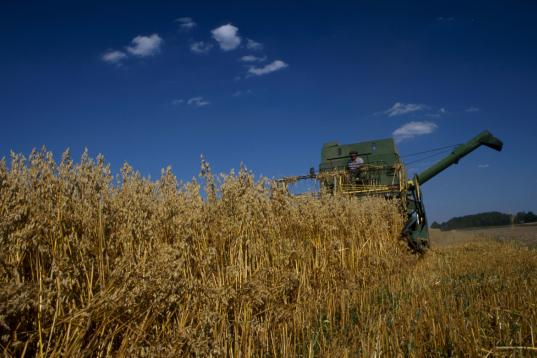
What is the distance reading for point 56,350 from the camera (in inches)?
86.4

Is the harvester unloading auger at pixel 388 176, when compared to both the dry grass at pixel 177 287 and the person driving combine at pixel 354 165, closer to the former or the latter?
the person driving combine at pixel 354 165

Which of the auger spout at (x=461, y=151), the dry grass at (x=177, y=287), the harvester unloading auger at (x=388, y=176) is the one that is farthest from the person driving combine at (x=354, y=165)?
the dry grass at (x=177, y=287)

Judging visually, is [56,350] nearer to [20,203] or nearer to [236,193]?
[20,203]

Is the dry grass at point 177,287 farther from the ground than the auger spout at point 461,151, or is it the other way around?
Result: the auger spout at point 461,151

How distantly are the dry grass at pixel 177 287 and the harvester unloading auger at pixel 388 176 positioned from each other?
435cm

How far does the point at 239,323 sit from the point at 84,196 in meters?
1.58

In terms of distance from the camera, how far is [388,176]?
526 inches

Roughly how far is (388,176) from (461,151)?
3002mm

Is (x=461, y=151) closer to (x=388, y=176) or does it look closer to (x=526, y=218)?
(x=388, y=176)

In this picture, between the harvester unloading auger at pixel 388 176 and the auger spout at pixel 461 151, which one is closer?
the harvester unloading auger at pixel 388 176

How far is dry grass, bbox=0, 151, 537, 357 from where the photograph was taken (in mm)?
2221

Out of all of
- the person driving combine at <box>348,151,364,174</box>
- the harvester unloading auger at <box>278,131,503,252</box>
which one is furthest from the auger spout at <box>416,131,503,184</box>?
the person driving combine at <box>348,151,364,174</box>

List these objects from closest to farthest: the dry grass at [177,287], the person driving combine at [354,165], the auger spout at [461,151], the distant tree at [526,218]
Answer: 1. the dry grass at [177,287]
2. the person driving combine at [354,165]
3. the auger spout at [461,151]
4. the distant tree at [526,218]

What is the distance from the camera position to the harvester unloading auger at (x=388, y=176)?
10.3m
